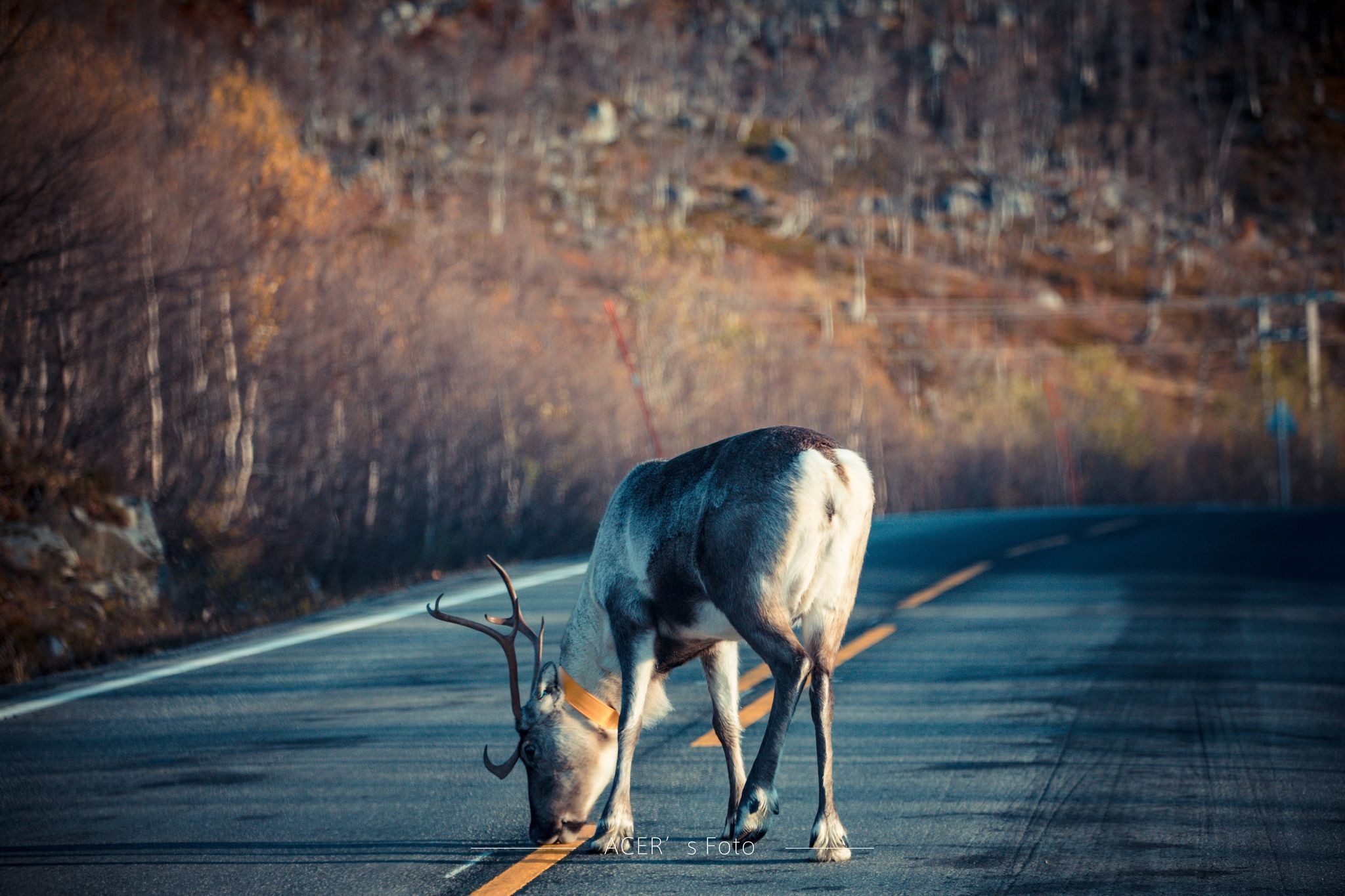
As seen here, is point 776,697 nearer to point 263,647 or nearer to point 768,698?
point 768,698

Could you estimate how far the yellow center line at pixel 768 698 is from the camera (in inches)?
283

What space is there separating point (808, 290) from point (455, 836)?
86.1 meters

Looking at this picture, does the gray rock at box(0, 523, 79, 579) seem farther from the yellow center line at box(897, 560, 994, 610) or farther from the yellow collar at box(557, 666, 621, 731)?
the yellow collar at box(557, 666, 621, 731)

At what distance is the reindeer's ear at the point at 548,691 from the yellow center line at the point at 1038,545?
13761 mm

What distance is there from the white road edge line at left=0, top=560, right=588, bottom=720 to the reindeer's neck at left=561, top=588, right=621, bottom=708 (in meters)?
3.04

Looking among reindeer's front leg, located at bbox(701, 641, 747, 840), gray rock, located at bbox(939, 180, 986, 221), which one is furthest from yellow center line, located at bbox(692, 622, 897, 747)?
gray rock, located at bbox(939, 180, 986, 221)

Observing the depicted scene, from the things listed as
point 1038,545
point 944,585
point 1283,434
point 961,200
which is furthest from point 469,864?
point 961,200

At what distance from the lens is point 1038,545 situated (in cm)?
1969

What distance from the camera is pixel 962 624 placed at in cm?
1163

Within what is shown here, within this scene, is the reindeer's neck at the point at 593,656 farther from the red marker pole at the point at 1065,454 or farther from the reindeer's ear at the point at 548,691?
the red marker pole at the point at 1065,454

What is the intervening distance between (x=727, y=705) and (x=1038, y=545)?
15270 millimetres

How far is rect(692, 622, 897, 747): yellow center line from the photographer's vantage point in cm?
720

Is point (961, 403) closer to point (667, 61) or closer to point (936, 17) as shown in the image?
point (667, 61)

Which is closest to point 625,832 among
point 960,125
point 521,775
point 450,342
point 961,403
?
point 521,775
